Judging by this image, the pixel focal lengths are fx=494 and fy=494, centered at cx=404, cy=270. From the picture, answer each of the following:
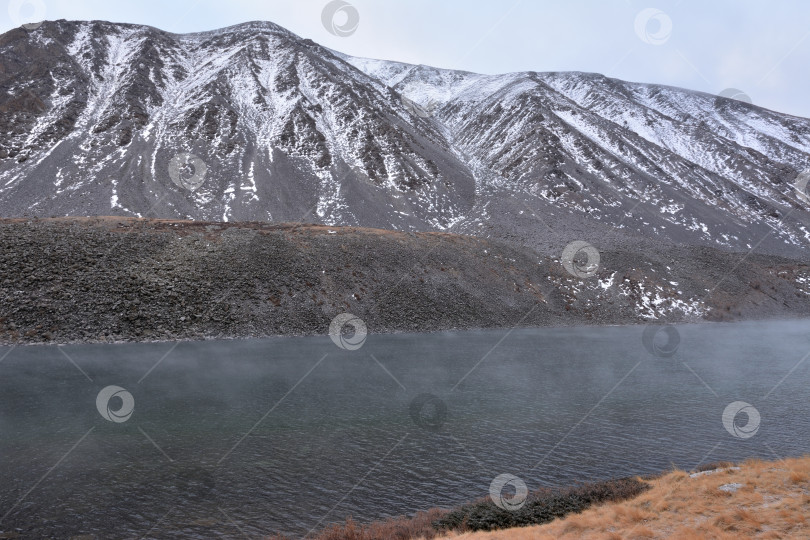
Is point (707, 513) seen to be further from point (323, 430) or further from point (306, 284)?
point (306, 284)

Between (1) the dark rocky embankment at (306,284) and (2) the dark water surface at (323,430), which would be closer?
(2) the dark water surface at (323,430)

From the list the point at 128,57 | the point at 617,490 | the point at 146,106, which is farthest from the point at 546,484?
the point at 128,57

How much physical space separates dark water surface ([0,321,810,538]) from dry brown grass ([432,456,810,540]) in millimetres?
4553

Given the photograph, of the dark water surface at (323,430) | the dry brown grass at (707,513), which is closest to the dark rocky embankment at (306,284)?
the dark water surface at (323,430)

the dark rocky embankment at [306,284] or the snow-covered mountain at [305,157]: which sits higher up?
the snow-covered mountain at [305,157]

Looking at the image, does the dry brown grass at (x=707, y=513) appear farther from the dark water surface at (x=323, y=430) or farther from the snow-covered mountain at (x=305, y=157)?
the snow-covered mountain at (x=305, y=157)

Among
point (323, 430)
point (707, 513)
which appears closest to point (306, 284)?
point (323, 430)

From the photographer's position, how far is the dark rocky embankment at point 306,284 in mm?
51938

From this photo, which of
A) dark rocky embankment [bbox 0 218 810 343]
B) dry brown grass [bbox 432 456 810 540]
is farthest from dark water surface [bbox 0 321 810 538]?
dark rocky embankment [bbox 0 218 810 343]

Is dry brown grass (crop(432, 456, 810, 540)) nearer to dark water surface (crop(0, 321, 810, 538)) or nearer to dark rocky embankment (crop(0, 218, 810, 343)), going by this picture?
dark water surface (crop(0, 321, 810, 538))

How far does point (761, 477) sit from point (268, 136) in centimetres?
13962

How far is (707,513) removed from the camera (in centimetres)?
1356

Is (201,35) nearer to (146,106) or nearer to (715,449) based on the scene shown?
(146,106)

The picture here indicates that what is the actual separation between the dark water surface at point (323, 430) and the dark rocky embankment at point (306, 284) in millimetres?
7425
